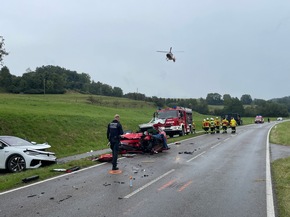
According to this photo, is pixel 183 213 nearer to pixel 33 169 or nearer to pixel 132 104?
pixel 33 169

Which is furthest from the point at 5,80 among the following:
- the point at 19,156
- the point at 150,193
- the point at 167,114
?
the point at 150,193

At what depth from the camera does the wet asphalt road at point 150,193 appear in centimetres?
619

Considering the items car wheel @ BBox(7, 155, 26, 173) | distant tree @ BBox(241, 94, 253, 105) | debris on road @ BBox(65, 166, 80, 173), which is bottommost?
debris on road @ BBox(65, 166, 80, 173)

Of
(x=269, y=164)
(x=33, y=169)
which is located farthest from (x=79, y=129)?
(x=269, y=164)

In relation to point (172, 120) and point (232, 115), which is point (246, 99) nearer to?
point (232, 115)

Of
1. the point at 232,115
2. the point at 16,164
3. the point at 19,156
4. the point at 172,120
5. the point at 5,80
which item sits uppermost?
the point at 5,80

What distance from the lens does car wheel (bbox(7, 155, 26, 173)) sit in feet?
37.0

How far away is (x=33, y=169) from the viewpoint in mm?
11500

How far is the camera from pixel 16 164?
11.4 metres

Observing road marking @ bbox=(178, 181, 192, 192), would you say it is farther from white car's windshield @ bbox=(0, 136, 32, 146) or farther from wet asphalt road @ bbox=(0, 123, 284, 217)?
white car's windshield @ bbox=(0, 136, 32, 146)

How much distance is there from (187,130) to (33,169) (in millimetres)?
20608

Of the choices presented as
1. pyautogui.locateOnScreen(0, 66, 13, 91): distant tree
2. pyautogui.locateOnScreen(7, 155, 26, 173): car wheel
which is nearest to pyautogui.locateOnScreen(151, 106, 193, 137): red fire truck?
pyautogui.locateOnScreen(7, 155, 26, 173): car wheel

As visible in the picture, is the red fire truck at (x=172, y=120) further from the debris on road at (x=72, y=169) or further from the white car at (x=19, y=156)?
the debris on road at (x=72, y=169)

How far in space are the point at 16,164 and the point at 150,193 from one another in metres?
5.95
